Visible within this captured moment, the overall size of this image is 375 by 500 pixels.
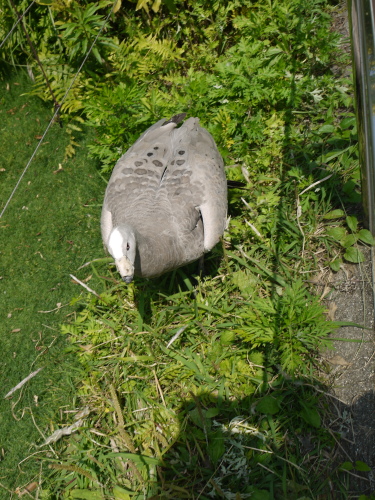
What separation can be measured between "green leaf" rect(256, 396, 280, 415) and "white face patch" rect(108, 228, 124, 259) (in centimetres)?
134

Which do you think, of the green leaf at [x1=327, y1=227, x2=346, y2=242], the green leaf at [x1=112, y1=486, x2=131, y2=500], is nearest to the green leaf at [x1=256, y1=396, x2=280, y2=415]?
the green leaf at [x1=112, y1=486, x2=131, y2=500]

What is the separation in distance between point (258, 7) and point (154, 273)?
3.27 meters

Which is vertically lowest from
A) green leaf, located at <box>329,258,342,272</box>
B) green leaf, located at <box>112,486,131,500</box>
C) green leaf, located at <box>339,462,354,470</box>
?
green leaf, located at <box>112,486,131,500</box>

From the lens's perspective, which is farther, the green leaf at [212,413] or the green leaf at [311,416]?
the green leaf at [212,413]

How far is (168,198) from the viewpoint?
301 cm

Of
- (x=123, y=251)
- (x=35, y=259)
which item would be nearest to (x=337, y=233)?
(x=123, y=251)

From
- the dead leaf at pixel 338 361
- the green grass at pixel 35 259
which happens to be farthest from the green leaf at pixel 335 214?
the green grass at pixel 35 259

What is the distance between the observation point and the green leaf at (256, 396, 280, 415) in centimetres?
273

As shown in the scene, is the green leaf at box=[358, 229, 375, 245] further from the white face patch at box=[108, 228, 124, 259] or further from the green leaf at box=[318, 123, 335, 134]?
the white face patch at box=[108, 228, 124, 259]

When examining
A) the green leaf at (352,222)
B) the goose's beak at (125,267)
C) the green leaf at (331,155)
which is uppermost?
the goose's beak at (125,267)

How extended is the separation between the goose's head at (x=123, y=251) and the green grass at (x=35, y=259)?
137 centimetres

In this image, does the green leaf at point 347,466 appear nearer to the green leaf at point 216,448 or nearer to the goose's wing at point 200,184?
the green leaf at point 216,448

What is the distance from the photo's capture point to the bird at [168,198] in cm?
273

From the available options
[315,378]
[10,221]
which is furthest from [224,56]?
[315,378]
